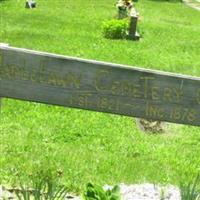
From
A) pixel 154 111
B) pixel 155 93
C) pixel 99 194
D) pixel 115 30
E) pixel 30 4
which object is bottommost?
pixel 30 4

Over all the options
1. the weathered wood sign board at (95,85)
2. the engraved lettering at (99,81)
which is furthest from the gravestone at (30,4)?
the engraved lettering at (99,81)

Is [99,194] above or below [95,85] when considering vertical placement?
below

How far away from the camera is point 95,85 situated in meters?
4.09

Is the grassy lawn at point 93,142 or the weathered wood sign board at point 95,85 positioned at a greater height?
the weathered wood sign board at point 95,85

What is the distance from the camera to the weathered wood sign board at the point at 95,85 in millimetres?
4051

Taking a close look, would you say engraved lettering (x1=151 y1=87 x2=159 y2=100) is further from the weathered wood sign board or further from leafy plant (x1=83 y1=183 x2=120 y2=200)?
leafy plant (x1=83 y1=183 x2=120 y2=200)

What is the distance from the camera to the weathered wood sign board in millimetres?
4051

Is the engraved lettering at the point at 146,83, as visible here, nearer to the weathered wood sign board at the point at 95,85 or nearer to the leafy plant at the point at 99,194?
the weathered wood sign board at the point at 95,85

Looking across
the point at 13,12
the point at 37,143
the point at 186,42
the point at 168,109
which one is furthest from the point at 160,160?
the point at 13,12

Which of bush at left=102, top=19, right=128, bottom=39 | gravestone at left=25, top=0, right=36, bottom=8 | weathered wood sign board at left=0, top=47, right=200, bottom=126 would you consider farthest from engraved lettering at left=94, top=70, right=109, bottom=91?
gravestone at left=25, top=0, right=36, bottom=8

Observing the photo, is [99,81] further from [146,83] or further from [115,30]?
[115,30]

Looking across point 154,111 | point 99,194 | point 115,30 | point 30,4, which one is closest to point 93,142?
point 154,111

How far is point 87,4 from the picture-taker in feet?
90.3

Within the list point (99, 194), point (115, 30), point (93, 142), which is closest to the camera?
point (99, 194)
